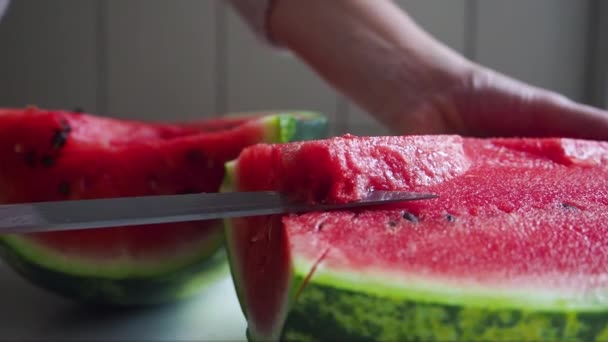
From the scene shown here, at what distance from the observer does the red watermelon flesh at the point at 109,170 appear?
88 cm

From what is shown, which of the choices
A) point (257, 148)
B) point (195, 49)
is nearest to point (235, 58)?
point (195, 49)

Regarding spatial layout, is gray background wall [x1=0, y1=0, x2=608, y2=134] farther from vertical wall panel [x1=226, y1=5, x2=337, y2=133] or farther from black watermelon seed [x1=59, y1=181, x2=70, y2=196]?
black watermelon seed [x1=59, y1=181, x2=70, y2=196]

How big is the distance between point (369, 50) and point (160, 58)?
2170 millimetres

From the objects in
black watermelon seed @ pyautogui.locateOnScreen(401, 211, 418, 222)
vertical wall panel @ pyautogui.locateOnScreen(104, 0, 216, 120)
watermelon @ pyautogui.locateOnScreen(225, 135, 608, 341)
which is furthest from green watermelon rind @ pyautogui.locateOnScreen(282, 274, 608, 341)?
vertical wall panel @ pyautogui.locateOnScreen(104, 0, 216, 120)

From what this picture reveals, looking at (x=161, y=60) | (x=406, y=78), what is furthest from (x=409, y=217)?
(x=161, y=60)

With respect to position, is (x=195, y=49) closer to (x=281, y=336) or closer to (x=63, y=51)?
(x=63, y=51)

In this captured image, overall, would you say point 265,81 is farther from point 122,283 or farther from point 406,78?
point 122,283

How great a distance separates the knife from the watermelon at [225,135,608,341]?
0.05ft

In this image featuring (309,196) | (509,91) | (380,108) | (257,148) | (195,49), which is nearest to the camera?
(309,196)

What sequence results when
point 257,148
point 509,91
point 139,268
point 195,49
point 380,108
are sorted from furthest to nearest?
point 195,49 → point 380,108 → point 509,91 → point 139,268 → point 257,148

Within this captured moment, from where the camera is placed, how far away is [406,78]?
1295 mm

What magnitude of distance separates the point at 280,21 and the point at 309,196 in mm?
954

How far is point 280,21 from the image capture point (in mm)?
1425

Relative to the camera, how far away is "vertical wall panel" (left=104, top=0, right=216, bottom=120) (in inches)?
125
